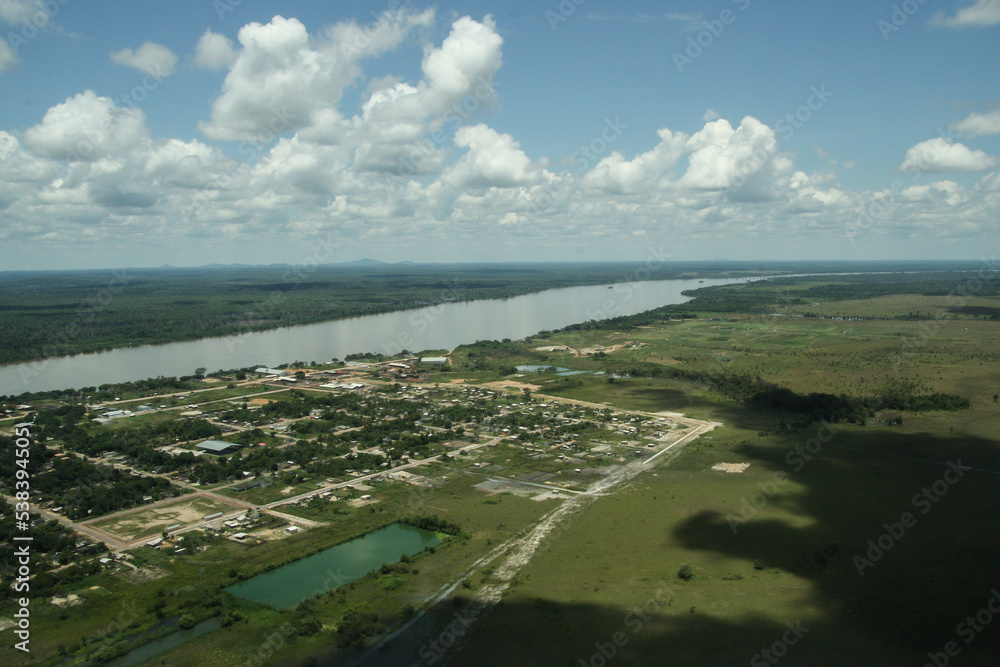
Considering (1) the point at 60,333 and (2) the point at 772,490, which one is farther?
(1) the point at 60,333

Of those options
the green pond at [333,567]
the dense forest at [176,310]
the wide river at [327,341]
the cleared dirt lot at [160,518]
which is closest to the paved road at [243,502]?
the cleared dirt lot at [160,518]

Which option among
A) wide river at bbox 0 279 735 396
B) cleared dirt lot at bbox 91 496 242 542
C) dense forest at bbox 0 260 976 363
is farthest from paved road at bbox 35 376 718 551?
dense forest at bbox 0 260 976 363

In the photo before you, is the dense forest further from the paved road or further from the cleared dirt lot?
the cleared dirt lot

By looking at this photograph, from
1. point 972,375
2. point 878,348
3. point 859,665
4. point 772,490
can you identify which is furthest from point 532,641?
point 878,348

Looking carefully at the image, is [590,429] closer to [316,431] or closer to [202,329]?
[316,431]

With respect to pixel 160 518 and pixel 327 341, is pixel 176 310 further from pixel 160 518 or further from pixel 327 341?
pixel 160 518

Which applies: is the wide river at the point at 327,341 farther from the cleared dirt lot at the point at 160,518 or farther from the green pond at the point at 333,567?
the green pond at the point at 333,567

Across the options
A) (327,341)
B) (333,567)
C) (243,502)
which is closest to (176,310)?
(327,341)
